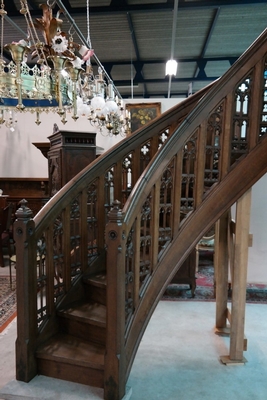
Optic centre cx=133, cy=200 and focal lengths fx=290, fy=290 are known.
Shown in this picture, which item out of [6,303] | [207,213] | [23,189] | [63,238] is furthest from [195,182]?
[23,189]

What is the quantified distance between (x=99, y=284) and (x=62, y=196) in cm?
84

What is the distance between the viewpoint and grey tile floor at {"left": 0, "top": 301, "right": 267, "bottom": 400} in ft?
6.86

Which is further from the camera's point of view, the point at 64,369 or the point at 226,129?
the point at 226,129

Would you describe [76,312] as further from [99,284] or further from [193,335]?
[193,335]

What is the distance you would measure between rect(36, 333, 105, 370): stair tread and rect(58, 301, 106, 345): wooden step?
0.05m

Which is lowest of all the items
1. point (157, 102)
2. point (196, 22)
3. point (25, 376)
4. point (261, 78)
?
point (25, 376)

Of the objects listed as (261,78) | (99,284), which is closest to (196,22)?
(261,78)

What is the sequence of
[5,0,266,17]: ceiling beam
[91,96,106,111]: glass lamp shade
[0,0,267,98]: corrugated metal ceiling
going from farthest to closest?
[0,0,267,98]: corrugated metal ceiling, [5,0,266,17]: ceiling beam, [91,96,106,111]: glass lamp shade

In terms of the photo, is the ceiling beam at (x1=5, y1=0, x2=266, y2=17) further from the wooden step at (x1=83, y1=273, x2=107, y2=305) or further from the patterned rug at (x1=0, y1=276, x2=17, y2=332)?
the patterned rug at (x1=0, y1=276, x2=17, y2=332)

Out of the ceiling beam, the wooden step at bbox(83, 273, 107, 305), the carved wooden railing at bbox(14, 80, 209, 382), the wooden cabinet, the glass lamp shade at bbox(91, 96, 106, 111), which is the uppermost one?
the ceiling beam

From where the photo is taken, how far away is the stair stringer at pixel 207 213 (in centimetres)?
237

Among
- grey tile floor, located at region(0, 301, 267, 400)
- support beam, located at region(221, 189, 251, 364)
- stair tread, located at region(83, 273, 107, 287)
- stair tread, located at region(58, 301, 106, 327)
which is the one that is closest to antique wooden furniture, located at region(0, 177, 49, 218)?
grey tile floor, located at region(0, 301, 267, 400)

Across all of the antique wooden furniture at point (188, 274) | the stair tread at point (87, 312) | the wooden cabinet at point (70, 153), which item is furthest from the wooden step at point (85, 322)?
the wooden cabinet at point (70, 153)

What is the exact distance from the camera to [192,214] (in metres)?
2.42
